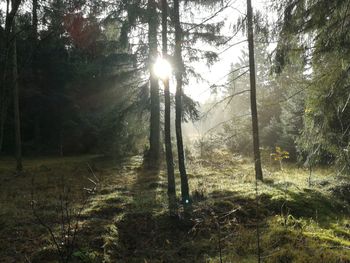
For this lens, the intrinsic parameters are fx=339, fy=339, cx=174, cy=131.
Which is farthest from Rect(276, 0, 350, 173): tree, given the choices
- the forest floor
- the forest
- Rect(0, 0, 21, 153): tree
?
Rect(0, 0, 21, 153): tree

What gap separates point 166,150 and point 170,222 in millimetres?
2577

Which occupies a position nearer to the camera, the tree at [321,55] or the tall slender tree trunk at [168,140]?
the tree at [321,55]

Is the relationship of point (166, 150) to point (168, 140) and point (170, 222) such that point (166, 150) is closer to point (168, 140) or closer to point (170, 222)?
point (168, 140)

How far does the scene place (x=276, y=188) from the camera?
1079cm

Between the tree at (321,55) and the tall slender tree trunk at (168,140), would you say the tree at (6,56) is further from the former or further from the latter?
the tall slender tree trunk at (168,140)

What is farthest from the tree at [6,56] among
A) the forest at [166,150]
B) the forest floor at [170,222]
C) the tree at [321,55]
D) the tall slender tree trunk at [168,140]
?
the tall slender tree trunk at [168,140]

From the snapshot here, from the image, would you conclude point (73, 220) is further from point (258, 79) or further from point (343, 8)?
point (258, 79)

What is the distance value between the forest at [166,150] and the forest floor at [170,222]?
0.04 m

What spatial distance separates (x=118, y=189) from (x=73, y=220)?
143 inches

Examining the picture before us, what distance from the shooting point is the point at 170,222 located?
324 inches

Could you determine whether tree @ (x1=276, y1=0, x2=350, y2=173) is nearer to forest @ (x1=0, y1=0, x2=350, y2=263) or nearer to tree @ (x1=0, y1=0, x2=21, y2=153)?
forest @ (x1=0, y1=0, x2=350, y2=263)

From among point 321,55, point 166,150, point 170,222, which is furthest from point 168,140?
point 321,55

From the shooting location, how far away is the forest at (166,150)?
616cm

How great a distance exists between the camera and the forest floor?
6348mm
